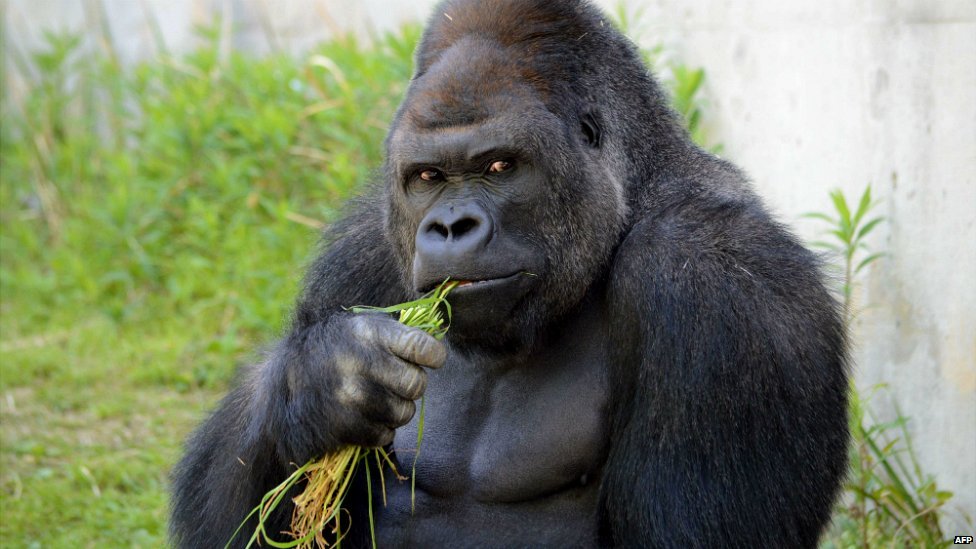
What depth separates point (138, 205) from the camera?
798 centimetres

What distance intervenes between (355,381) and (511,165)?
76 cm

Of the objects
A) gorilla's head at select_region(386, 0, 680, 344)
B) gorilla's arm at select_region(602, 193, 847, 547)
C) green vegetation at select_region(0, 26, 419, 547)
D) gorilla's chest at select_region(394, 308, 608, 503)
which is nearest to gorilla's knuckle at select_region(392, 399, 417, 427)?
gorilla's head at select_region(386, 0, 680, 344)

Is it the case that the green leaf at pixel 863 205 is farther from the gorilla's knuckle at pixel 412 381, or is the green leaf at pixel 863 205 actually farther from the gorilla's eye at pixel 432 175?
the gorilla's knuckle at pixel 412 381

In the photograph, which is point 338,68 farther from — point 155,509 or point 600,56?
point 600,56

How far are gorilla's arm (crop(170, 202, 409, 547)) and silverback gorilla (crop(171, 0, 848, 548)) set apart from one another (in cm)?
1

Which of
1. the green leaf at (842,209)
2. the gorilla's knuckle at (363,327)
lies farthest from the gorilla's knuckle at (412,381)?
the green leaf at (842,209)

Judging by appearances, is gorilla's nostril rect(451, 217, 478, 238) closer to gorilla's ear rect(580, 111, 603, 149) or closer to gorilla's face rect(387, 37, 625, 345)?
gorilla's face rect(387, 37, 625, 345)

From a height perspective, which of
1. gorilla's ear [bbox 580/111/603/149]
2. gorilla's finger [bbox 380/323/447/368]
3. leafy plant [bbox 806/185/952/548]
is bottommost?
leafy plant [bbox 806/185/952/548]

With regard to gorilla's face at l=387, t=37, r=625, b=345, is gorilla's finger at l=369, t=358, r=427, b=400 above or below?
below

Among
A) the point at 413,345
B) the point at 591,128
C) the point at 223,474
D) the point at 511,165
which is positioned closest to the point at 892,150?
the point at 591,128

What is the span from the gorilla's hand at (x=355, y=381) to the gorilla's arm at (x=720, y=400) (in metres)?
0.58

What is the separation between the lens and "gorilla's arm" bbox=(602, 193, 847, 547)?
10.2 feet

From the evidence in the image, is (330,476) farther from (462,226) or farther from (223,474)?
(462,226)

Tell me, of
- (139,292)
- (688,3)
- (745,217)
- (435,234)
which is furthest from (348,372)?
(139,292)
